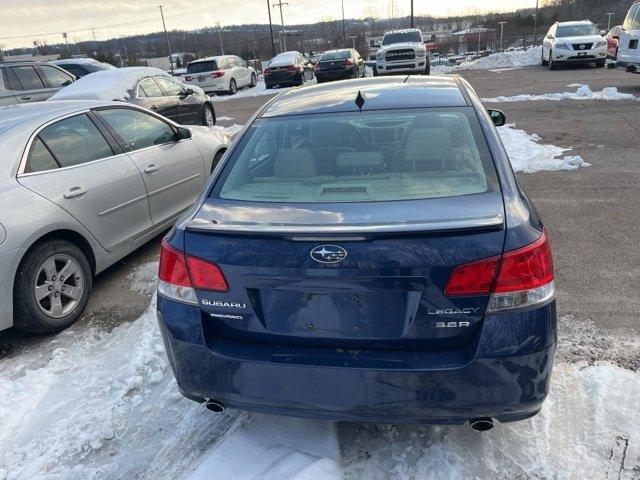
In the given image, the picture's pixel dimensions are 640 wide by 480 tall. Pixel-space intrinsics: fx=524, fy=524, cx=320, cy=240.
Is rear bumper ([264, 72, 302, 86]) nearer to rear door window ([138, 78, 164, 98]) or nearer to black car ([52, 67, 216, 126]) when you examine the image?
black car ([52, 67, 216, 126])

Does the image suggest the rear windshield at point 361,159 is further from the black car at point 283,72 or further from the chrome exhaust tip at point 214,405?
the black car at point 283,72

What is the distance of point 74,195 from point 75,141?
64 cm

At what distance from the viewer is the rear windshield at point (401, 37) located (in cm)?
2298

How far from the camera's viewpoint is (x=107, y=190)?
14.5ft

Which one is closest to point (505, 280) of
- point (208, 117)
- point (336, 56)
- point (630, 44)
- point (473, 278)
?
point (473, 278)

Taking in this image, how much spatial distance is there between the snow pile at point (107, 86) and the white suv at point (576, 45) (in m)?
17.2

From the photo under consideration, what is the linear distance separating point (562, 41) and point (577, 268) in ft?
65.4

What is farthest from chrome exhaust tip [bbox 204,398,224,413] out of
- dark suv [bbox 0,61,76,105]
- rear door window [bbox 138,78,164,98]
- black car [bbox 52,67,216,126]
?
dark suv [bbox 0,61,76,105]

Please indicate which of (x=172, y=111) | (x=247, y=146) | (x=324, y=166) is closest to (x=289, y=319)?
(x=324, y=166)

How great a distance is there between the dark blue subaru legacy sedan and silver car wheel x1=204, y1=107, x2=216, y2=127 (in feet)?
32.4

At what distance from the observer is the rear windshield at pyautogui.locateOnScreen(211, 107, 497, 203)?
2.48 metres

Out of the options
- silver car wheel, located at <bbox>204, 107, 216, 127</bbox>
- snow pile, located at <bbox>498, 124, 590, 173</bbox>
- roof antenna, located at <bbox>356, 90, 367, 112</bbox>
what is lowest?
snow pile, located at <bbox>498, 124, 590, 173</bbox>

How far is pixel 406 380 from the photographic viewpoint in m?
2.07

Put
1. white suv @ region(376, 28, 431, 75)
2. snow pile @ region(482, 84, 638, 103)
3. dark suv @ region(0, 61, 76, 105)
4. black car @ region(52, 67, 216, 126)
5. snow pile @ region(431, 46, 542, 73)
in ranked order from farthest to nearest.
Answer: snow pile @ region(431, 46, 542, 73)
white suv @ region(376, 28, 431, 75)
snow pile @ region(482, 84, 638, 103)
dark suv @ region(0, 61, 76, 105)
black car @ region(52, 67, 216, 126)
